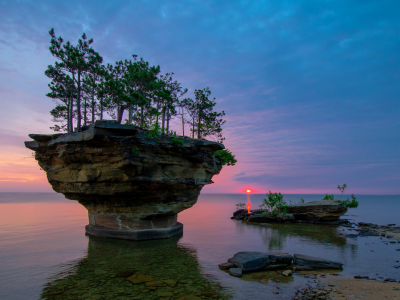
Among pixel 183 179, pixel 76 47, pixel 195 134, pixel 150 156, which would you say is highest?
pixel 76 47

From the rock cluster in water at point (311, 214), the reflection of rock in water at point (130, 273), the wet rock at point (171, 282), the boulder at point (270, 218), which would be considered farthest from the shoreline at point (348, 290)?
the boulder at point (270, 218)

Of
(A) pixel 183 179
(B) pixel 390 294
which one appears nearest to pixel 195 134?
(A) pixel 183 179

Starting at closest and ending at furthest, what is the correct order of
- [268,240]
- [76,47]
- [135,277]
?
1. [135,277]
2. [76,47]
3. [268,240]

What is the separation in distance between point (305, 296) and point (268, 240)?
13149mm

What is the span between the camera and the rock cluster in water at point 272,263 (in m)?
12.3

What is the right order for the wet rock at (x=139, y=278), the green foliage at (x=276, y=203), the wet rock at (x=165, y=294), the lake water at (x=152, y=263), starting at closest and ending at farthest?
the wet rock at (x=165, y=294) < the lake water at (x=152, y=263) < the wet rock at (x=139, y=278) < the green foliage at (x=276, y=203)

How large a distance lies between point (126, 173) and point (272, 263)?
11691mm

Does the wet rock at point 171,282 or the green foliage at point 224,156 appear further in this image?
the green foliage at point 224,156

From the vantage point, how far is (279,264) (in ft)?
42.4

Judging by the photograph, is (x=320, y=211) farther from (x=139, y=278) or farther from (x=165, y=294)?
(x=165, y=294)

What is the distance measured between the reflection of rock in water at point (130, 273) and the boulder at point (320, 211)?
24558 mm

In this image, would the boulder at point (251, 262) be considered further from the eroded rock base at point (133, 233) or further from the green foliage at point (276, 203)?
the green foliage at point (276, 203)

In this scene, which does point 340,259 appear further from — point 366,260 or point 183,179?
point 183,179

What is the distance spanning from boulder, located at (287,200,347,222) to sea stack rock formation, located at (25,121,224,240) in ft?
69.8
